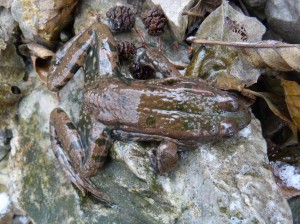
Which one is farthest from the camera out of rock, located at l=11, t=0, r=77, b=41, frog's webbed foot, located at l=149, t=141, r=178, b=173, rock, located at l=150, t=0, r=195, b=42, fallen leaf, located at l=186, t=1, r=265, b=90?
rock, located at l=11, t=0, r=77, b=41

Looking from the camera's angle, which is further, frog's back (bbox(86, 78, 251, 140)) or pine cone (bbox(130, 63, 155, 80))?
pine cone (bbox(130, 63, 155, 80))

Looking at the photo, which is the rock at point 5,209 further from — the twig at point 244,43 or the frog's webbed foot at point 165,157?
the twig at point 244,43

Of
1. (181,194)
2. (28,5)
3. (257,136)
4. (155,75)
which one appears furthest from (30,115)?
(257,136)

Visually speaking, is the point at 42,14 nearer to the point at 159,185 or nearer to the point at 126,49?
the point at 126,49

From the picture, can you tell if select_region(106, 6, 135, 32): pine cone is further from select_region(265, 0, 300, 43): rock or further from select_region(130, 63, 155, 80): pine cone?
select_region(265, 0, 300, 43): rock

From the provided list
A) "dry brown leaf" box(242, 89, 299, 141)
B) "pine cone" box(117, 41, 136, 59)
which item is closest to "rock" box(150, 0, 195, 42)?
"pine cone" box(117, 41, 136, 59)

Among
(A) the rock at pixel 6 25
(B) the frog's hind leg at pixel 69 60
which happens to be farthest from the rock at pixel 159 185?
(A) the rock at pixel 6 25

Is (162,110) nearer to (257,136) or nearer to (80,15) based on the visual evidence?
(257,136)

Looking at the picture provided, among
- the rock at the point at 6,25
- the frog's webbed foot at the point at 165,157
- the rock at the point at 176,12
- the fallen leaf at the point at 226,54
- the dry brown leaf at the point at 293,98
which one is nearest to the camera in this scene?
the frog's webbed foot at the point at 165,157
